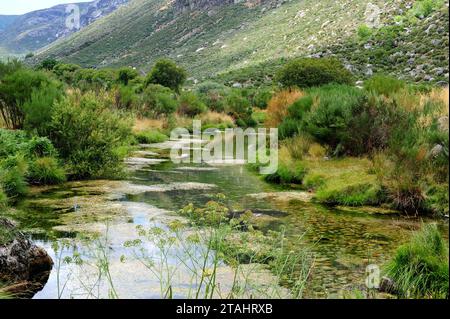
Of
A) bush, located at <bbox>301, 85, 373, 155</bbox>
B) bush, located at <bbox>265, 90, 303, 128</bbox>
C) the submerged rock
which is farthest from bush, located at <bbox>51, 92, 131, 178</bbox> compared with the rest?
bush, located at <bbox>265, 90, 303, 128</bbox>

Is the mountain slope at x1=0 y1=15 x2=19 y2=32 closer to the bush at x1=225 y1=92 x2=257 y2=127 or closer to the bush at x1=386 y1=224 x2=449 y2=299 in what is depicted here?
the bush at x1=225 y1=92 x2=257 y2=127

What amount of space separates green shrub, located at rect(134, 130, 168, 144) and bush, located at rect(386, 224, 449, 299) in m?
19.4

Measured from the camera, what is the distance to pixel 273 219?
364 inches

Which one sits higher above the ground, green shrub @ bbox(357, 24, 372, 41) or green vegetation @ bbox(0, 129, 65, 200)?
green shrub @ bbox(357, 24, 372, 41)

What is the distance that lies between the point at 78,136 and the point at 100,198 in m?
3.64

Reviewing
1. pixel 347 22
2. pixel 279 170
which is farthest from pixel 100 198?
pixel 347 22

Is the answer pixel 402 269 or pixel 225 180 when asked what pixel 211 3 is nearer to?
pixel 225 180

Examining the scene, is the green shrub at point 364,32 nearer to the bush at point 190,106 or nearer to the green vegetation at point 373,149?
the bush at point 190,106

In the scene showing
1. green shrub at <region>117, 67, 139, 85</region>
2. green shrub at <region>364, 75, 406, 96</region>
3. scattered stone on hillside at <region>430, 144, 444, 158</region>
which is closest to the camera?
scattered stone on hillside at <region>430, 144, 444, 158</region>

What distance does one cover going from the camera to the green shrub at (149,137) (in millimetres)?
24852

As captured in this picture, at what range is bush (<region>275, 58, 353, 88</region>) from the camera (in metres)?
29.3

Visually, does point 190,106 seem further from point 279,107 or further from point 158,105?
point 279,107

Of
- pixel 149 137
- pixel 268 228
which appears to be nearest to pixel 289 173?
pixel 268 228
